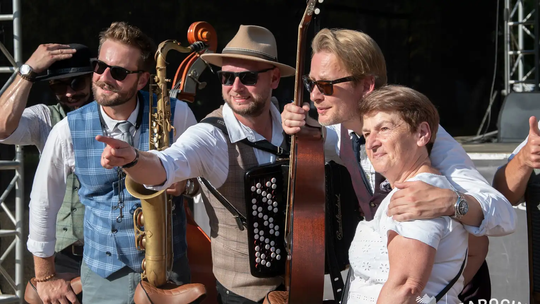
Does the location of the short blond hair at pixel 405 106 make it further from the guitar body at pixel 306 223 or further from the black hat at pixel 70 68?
the black hat at pixel 70 68

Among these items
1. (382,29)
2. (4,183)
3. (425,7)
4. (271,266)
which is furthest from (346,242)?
(425,7)

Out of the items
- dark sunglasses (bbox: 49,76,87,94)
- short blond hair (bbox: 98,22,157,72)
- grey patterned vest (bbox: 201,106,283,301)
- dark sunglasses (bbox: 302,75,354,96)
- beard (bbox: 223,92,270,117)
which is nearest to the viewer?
dark sunglasses (bbox: 302,75,354,96)

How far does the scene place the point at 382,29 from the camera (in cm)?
1079

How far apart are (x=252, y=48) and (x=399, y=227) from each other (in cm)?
140

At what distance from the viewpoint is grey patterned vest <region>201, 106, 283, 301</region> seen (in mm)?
2918

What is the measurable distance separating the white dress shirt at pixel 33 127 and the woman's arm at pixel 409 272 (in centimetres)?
248

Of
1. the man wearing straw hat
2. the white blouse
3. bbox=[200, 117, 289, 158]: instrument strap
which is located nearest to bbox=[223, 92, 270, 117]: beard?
the man wearing straw hat

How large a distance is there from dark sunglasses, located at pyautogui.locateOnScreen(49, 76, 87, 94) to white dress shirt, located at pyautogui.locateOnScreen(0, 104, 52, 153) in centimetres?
13

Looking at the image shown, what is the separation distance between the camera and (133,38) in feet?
11.0

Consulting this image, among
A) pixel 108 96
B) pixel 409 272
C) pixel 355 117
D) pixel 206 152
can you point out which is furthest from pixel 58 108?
pixel 409 272

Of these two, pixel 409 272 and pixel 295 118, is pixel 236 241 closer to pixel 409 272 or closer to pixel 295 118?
pixel 295 118

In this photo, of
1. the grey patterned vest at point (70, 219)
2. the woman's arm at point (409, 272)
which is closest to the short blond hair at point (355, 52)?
the woman's arm at point (409, 272)

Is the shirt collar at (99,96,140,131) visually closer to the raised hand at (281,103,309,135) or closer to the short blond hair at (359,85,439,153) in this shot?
the raised hand at (281,103,309,135)

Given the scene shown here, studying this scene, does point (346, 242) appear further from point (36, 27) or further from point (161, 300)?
point (36, 27)
